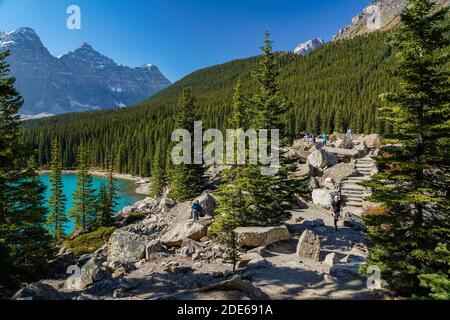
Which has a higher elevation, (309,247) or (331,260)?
(309,247)

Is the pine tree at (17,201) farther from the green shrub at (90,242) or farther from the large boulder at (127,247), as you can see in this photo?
the green shrub at (90,242)

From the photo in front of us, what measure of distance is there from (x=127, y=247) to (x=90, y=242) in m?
11.8

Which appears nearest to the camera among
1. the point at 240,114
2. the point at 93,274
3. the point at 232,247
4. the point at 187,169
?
the point at 232,247

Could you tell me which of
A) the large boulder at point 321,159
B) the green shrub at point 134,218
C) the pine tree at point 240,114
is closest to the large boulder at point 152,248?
the pine tree at point 240,114

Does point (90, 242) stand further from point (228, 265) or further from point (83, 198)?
point (228, 265)

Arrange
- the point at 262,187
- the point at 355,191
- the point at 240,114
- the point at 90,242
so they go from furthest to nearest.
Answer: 1. the point at 90,242
2. the point at 355,191
3. the point at 240,114
4. the point at 262,187

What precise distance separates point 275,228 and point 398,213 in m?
7.67

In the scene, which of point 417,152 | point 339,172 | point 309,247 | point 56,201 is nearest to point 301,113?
point 339,172

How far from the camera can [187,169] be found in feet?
111

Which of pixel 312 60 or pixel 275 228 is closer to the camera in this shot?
pixel 275 228

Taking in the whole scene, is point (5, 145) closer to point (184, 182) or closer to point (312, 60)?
point (184, 182)

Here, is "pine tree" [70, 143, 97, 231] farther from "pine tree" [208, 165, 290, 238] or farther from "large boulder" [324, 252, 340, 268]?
"large boulder" [324, 252, 340, 268]

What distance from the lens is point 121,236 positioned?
20.8m
